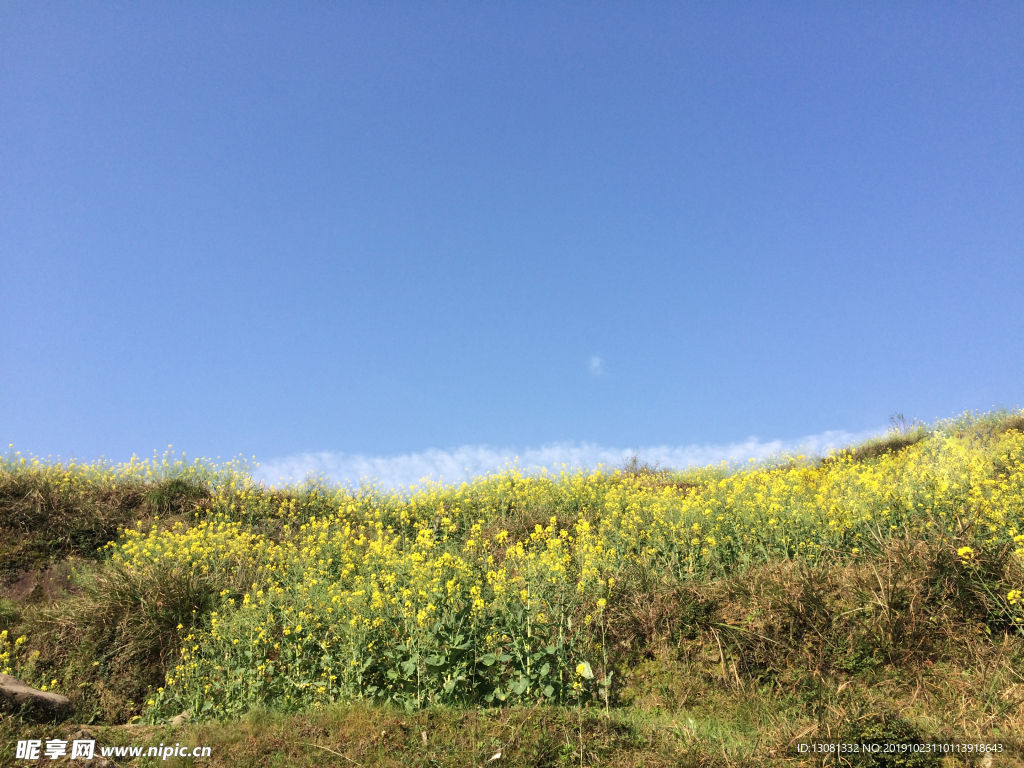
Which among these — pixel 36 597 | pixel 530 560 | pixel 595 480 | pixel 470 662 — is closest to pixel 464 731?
pixel 470 662

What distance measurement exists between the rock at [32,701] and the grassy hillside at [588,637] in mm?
225

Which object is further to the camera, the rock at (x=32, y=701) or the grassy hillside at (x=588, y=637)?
the rock at (x=32, y=701)

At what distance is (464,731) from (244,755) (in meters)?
1.94

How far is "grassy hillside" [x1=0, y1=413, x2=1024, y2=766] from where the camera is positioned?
5379 mm

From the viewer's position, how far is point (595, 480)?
16.4m

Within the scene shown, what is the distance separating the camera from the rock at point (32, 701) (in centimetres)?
625

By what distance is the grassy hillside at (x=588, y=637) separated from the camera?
212 inches

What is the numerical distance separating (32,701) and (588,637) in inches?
233

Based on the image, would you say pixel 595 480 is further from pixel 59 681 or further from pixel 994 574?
pixel 59 681

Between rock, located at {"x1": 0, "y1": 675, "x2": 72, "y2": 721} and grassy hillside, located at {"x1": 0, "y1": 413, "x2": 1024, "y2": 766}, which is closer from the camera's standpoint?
grassy hillside, located at {"x1": 0, "y1": 413, "x2": 1024, "y2": 766}

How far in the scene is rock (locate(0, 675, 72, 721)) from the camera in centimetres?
625

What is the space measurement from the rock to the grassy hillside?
22cm

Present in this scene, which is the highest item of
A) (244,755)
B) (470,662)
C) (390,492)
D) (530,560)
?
(390,492)

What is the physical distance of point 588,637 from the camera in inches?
272
